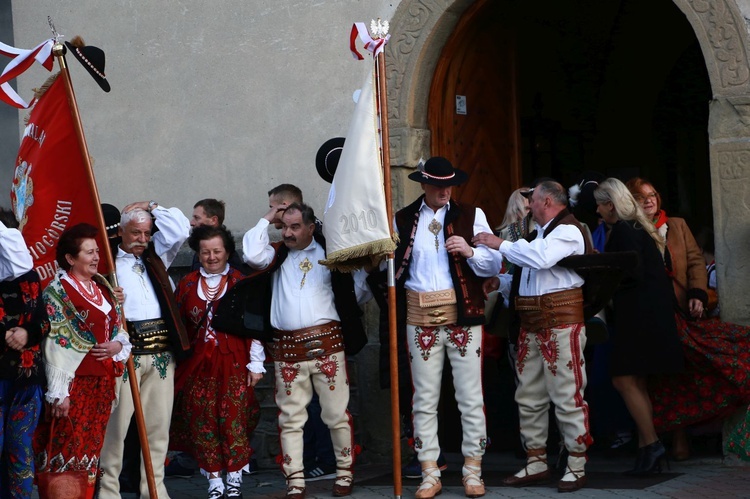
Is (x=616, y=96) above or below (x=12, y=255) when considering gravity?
above

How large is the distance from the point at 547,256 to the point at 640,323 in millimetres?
827

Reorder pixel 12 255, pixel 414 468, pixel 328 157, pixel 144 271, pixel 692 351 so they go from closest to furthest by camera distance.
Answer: pixel 12 255 → pixel 144 271 → pixel 692 351 → pixel 414 468 → pixel 328 157

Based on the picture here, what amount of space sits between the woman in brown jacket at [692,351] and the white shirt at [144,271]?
9.40 ft

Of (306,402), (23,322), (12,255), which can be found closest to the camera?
Answer: (12,255)

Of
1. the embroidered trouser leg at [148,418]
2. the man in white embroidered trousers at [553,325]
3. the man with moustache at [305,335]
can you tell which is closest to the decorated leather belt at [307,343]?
the man with moustache at [305,335]

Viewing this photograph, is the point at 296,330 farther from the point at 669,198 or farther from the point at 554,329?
the point at 669,198

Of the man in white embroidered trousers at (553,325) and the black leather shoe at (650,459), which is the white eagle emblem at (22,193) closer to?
the man in white embroidered trousers at (553,325)

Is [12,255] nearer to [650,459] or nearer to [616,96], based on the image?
[650,459]

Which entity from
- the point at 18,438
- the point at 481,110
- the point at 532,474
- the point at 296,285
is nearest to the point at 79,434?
the point at 18,438

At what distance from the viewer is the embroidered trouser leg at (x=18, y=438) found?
20.7 ft

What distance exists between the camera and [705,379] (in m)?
7.45

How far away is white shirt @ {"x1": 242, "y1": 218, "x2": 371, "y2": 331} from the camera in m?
7.21

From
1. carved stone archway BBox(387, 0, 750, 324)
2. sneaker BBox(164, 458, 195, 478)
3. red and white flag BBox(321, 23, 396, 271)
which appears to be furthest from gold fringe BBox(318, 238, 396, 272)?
sneaker BBox(164, 458, 195, 478)

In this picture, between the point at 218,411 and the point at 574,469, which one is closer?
the point at 574,469
